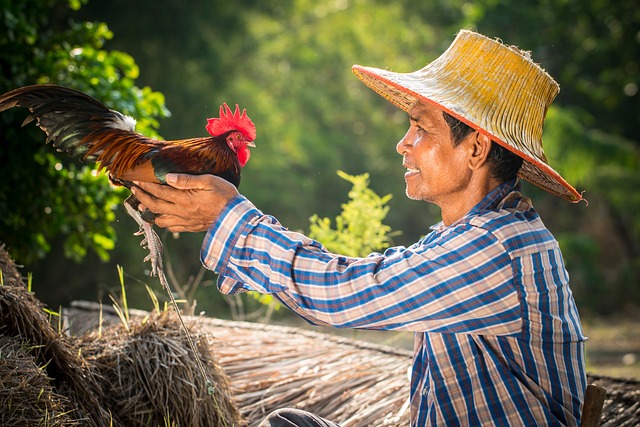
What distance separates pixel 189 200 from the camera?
6.30ft

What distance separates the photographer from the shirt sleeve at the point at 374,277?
5.96 feet

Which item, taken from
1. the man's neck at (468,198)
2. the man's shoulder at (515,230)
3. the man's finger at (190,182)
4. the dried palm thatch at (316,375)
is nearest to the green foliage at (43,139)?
the dried palm thatch at (316,375)

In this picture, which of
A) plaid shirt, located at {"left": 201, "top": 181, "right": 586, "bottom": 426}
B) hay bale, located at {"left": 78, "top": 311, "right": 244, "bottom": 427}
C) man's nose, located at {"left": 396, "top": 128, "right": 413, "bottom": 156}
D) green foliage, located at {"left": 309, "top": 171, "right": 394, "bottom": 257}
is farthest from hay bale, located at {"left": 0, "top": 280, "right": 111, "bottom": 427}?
green foliage, located at {"left": 309, "top": 171, "right": 394, "bottom": 257}

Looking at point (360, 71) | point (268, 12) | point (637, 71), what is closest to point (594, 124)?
point (637, 71)

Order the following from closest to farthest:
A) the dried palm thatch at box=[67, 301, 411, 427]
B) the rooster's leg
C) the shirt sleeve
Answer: the shirt sleeve
the rooster's leg
the dried palm thatch at box=[67, 301, 411, 427]

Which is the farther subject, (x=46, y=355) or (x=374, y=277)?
(x=46, y=355)

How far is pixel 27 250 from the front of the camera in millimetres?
4230

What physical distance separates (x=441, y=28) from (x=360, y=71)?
1358cm

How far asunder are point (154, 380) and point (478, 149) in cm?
149

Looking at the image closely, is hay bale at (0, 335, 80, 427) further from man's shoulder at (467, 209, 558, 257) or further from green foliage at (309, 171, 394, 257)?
green foliage at (309, 171, 394, 257)

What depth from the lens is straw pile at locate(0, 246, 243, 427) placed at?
212 cm

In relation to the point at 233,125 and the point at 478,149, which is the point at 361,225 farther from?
the point at 478,149

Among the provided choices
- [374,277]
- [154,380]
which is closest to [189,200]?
[374,277]

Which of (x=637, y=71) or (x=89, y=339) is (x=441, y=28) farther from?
(x=89, y=339)
